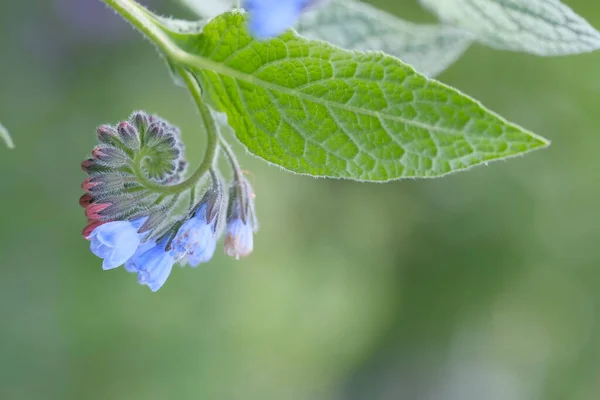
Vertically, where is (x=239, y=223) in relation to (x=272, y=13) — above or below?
below

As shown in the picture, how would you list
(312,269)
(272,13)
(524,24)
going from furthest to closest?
(312,269) → (524,24) → (272,13)

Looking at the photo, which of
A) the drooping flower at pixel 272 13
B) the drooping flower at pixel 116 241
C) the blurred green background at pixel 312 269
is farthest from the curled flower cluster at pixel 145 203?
the blurred green background at pixel 312 269

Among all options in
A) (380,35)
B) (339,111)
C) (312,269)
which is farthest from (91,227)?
(312,269)

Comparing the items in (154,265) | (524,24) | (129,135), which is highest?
(524,24)

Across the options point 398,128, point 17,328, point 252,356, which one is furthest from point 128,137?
point 252,356

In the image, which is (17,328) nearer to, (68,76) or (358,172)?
(68,76)

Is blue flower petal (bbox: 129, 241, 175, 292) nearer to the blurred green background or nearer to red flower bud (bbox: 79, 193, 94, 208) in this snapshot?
red flower bud (bbox: 79, 193, 94, 208)

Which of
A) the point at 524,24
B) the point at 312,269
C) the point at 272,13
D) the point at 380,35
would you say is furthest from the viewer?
the point at 312,269

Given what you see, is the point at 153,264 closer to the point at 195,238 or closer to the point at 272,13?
the point at 195,238
